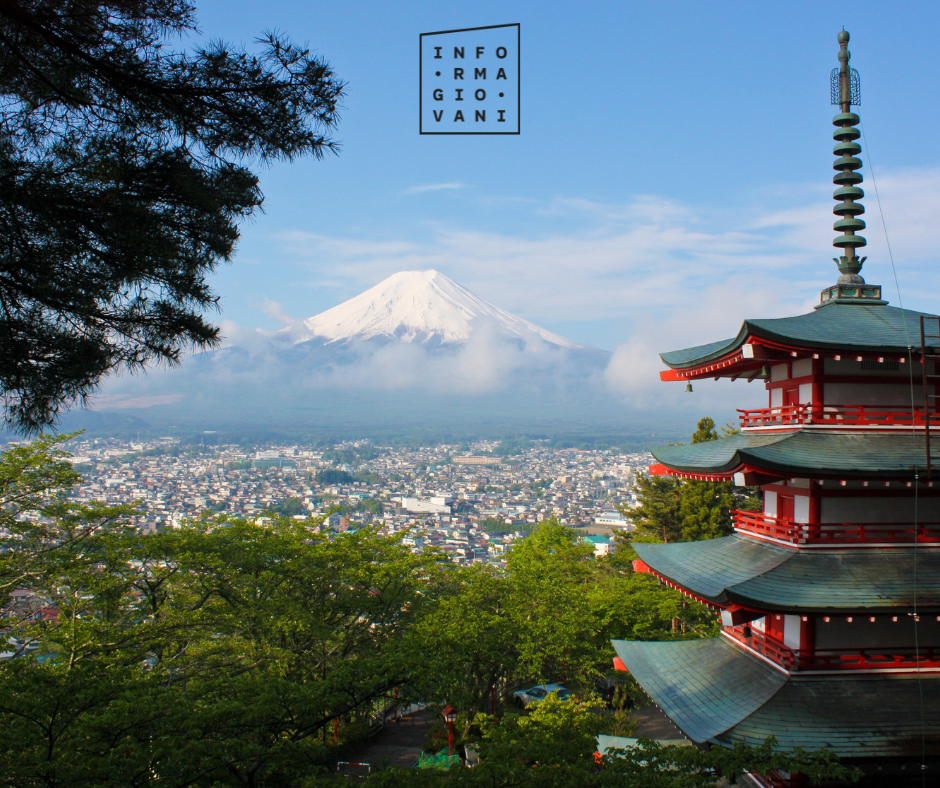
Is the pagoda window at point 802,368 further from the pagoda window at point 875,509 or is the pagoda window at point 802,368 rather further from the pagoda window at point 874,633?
the pagoda window at point 874,633

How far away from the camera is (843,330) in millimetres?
8602

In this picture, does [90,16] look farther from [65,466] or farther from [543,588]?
[543,588]

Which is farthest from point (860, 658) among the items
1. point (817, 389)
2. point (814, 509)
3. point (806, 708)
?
point (817, 389)

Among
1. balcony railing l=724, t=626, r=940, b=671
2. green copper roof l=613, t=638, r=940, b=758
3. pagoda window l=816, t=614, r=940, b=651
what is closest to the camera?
green copper roof l=613, t=638, r=940, b=758

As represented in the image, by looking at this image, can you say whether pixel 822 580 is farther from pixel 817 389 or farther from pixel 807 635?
pixel 817 389

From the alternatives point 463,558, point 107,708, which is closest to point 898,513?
point 107,708

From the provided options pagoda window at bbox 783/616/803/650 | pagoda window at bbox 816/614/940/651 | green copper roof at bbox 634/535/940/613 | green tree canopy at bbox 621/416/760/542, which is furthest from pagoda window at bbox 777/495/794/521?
green tree canopy at bbox 621/416/760/542

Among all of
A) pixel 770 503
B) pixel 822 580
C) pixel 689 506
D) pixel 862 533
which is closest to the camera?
pixel 822 580

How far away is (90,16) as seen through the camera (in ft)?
14.6

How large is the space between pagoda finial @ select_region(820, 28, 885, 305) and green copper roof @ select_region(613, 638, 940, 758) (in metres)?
5.42

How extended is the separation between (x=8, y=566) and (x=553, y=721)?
31.3 feet

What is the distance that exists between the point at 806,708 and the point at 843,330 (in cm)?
482

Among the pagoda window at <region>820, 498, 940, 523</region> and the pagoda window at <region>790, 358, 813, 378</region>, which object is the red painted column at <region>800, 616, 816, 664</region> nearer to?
the pagoda window at <region>820, 498, 940, 523</region>

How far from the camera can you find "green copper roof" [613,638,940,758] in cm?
714
